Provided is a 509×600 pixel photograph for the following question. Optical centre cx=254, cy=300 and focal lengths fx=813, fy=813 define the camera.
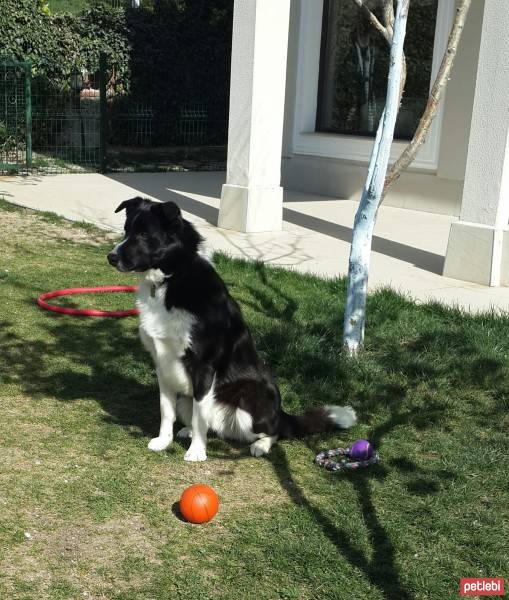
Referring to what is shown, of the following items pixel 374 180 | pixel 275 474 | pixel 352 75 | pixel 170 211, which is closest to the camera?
pixel 170 211

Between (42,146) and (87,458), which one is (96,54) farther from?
(87,458)

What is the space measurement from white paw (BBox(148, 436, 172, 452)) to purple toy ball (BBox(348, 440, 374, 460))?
3.42 feet

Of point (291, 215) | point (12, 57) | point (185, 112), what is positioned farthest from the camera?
point (185, 112)

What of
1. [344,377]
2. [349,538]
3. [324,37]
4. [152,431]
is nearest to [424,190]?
[324,37]

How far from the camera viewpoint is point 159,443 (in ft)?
15.2

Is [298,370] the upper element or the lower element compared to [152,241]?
lower

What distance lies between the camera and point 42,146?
685 inches

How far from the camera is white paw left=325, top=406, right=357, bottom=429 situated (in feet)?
16.4

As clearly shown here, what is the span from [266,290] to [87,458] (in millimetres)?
3657

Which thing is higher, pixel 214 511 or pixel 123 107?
pixel 123 107

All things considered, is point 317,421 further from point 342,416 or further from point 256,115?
point 256,115

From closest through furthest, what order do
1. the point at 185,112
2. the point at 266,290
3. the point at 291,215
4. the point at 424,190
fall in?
the point at 266,290 < the point at 291,215 < the point at 424,190 < the point at 185,112

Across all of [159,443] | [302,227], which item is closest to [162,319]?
[159,443]

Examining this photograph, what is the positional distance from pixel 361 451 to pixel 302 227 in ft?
23.3
